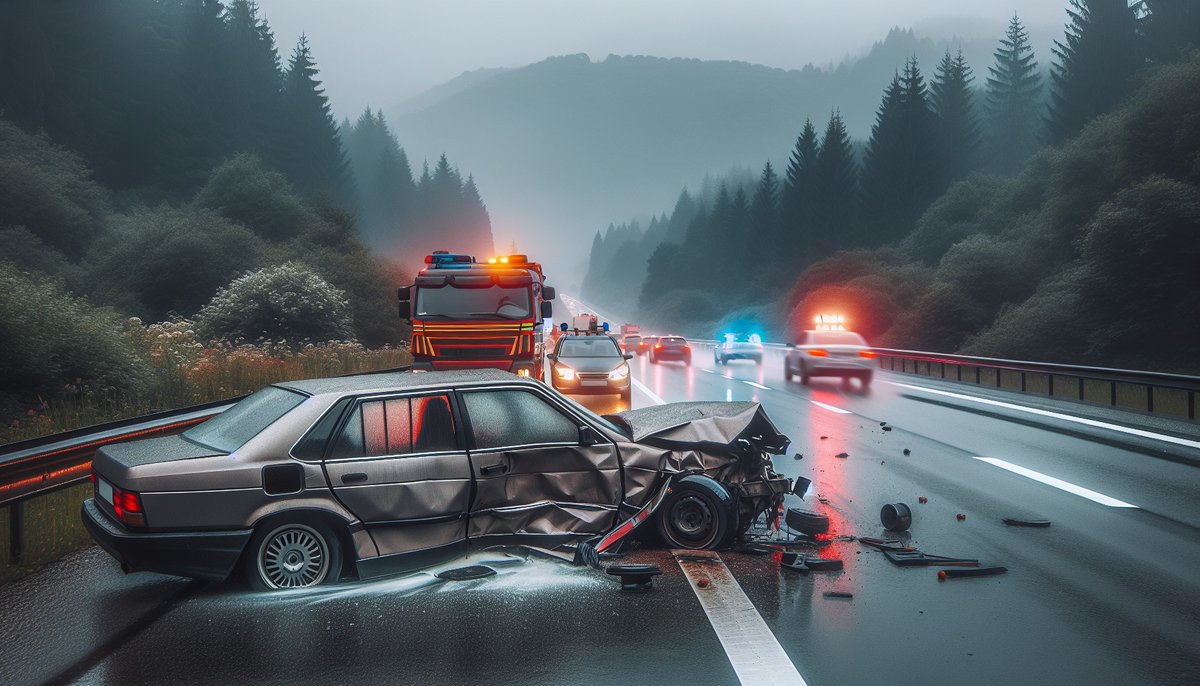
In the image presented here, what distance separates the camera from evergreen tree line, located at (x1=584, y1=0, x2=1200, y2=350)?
71.4 m

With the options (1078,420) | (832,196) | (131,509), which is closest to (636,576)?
(131,509)

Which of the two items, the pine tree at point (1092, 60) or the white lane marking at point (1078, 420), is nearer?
the white lane marking at point (1078, 420)

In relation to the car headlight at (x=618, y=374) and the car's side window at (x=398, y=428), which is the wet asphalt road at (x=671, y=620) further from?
the car headlight at (x=618, y=374)

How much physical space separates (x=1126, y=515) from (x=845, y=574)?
3.62m

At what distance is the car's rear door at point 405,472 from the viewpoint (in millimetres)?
6238

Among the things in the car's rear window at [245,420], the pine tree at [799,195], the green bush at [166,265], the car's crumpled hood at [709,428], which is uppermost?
the pine tree at [799,195]

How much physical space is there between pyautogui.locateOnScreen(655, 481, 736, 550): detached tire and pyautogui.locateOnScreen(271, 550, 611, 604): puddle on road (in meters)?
0.78

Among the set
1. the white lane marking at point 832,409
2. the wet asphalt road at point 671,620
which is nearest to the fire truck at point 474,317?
the white lane marking at point 832,409

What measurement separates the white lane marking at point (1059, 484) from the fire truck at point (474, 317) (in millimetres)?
10096

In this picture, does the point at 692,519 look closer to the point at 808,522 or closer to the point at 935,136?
the point at 808,522

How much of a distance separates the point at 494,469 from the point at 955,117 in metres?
91.9

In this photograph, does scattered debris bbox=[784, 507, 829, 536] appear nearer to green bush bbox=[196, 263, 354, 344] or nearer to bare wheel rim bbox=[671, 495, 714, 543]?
bare wheel rim bbox=[671, 495, 714, 543]

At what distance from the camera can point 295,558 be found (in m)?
6.18

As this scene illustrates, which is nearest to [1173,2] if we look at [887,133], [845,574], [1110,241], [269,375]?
[887,133]
